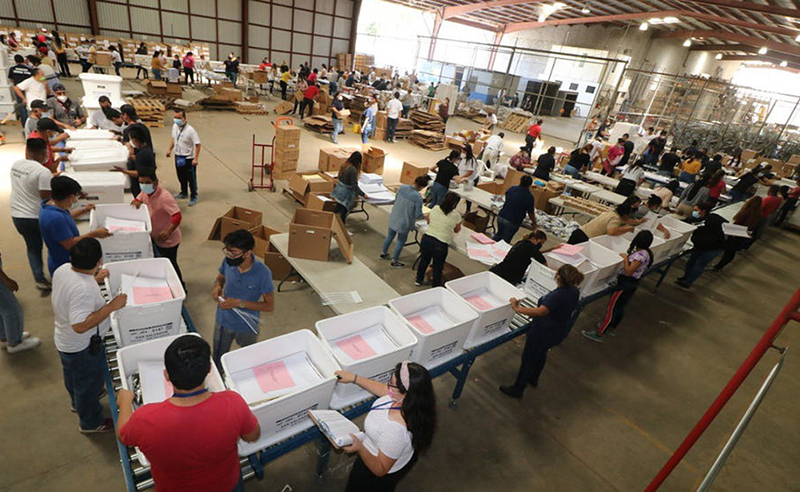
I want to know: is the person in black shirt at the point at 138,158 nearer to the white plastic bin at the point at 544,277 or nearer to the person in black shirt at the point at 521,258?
the person in black shirt at the point at 521,258

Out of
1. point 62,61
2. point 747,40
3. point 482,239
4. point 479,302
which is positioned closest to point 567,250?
point 482,239

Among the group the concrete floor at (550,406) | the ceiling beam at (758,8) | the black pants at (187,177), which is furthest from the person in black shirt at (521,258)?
the ceiling beam at (758,8)

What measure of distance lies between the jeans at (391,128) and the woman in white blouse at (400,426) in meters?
12.8

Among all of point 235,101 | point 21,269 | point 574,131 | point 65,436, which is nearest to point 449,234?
point 65,436

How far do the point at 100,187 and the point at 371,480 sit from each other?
13.2 ft

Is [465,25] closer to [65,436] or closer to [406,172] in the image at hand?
[406,172]

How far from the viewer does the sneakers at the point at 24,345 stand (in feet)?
12.0

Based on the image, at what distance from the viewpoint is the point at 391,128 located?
554 inches

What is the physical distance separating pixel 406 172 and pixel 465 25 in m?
29.6

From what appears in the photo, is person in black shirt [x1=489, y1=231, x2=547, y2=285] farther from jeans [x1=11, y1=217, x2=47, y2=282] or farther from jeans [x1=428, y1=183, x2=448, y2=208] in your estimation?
jeans [x1=11, y1=217, x2=47, y2=282]

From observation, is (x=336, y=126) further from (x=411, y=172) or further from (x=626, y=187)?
(x=626, y=187)

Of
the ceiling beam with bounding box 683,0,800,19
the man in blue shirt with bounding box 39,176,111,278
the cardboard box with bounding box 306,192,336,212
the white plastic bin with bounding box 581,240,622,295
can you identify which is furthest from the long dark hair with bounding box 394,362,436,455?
the ceiling beam with bounding box 683,0,800,19

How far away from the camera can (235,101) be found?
585 inches

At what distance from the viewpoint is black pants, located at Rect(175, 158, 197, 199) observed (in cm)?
681
